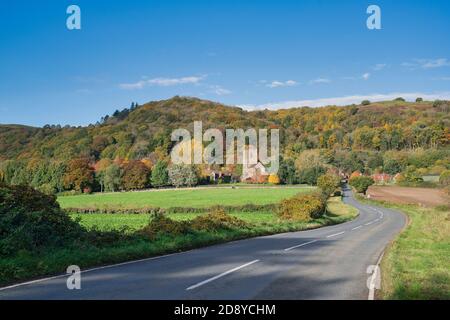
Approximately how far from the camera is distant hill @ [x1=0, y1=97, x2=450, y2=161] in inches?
4872

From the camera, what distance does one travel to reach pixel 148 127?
15238 cm

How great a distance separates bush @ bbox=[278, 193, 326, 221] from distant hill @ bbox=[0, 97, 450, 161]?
76.7m

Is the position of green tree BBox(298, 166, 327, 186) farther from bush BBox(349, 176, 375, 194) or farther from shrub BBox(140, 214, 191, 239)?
shrub BBox(140, 214, 191, 239)

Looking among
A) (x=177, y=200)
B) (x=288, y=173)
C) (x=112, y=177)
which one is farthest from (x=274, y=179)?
(x=177, y=200)

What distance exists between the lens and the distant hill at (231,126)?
12375 centimetres

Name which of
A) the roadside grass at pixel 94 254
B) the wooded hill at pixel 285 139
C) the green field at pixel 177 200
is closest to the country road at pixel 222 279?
the roadside grass at pixel 94 254

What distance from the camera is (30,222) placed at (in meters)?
13.9

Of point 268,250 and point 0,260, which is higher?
point 0,260

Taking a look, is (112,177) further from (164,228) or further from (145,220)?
(164,228)

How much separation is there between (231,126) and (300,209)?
105119mm

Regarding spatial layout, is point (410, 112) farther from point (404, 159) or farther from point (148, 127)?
point (148, 127)
